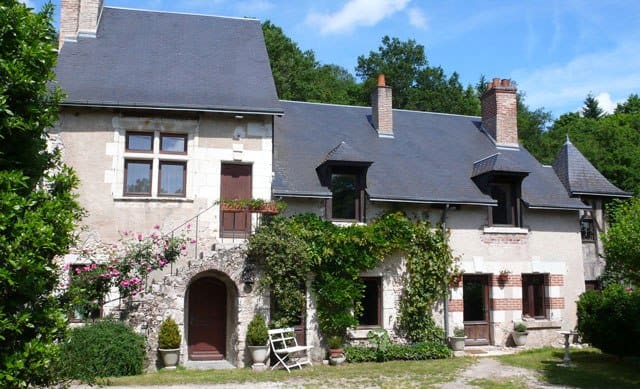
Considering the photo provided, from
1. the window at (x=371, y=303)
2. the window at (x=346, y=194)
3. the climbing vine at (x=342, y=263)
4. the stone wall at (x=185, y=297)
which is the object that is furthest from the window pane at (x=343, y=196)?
the stone wall at (x=185, y=297)

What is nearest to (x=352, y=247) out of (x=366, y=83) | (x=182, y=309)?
(x=182, y=309)

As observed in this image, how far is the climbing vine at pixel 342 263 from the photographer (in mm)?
12305

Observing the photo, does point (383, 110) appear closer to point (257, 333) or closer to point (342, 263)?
point (342, 263)

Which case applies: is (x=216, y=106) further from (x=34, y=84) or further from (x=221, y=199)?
(x=34, y=84)

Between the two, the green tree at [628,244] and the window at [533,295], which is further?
the window at [533,295]

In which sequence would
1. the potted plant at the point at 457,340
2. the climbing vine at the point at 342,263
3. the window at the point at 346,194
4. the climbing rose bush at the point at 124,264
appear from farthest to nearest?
1. the window at the point at 346,194
2. the potted plant at the point at 457,340
3. the climbing vine at the point at 342,263
4. the climbing rose bush at the point at 124,264

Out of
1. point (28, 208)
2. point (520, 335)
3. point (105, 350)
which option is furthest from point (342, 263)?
point (28, 208)

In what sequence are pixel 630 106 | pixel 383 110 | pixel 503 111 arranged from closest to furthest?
pixel 383 110, pixel 503 111, pixel 630 106

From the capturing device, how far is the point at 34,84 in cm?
544

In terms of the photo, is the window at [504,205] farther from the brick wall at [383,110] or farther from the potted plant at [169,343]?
the potted plant at [169,343]

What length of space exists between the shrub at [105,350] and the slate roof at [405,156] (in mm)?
4499

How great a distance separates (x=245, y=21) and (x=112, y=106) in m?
6.00

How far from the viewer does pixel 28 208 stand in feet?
17.3

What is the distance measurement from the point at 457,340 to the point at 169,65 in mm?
10114
